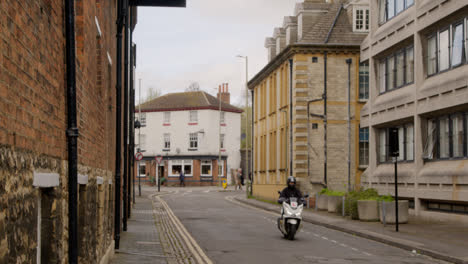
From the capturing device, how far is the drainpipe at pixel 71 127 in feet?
18.7

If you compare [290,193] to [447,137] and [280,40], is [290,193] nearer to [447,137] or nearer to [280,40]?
[447,137]

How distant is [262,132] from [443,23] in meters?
29.6

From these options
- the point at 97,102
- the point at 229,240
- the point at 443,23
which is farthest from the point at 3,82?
the point at 443,23

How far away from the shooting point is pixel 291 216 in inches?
714

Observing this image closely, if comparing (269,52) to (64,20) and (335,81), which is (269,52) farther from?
(64,20)

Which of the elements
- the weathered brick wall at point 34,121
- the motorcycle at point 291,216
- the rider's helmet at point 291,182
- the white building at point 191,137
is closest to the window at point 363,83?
the rider's helmet at point 291,182

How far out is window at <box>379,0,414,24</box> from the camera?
27.4m

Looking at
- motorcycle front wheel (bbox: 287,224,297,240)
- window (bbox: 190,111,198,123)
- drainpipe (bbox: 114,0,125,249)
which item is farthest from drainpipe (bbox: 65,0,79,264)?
window (bbox: 190,111,198,123)

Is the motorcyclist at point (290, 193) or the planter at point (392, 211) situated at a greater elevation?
the motorcyclist at point (290, 193)

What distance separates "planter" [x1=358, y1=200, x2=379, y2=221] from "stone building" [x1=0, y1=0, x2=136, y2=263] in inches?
667

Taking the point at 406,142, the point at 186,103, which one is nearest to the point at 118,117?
the point at 406,142

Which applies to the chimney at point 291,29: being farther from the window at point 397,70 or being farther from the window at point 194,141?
the window at point 194,141

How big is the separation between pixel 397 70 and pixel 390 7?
9.42 feet

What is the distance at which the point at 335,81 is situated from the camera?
39.5 meters
